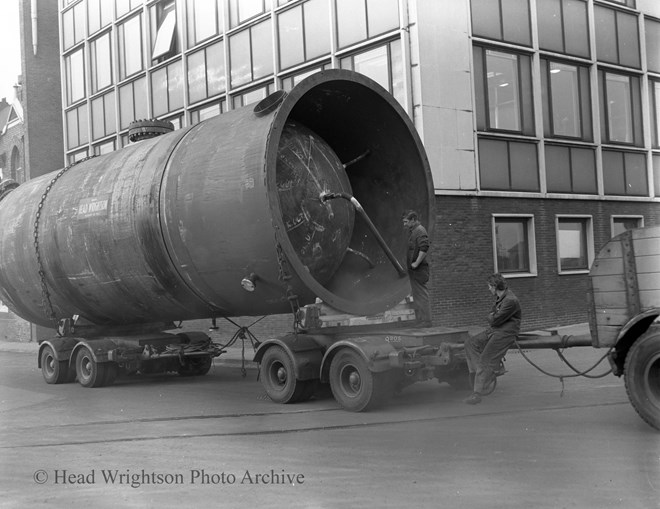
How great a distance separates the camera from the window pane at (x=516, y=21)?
17.7 meters

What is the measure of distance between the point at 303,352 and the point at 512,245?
9.77 metres

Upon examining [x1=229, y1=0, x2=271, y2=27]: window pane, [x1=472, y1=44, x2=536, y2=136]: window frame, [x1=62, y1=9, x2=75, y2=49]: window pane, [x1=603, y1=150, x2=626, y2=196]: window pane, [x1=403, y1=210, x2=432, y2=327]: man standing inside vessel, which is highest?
[x1=62, y1=9, x2=75, y2=49]: window pane

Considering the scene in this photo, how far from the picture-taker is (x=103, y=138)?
2544 centimetres

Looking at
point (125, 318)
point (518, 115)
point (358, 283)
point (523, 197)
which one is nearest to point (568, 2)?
point (518, 115)

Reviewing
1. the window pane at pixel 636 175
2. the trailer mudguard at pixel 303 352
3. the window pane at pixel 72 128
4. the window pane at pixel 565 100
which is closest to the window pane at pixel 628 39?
the window pane at pixel 565 100

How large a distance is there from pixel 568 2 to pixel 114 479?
1682 cm

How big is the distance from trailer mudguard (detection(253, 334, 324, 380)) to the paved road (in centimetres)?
43

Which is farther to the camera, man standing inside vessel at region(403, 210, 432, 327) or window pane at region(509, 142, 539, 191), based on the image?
window pane at region(509, 142, 539, 191)

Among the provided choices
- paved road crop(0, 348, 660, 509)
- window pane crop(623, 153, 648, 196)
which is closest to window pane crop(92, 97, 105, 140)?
window pane crop(623, 153, 648, 196)

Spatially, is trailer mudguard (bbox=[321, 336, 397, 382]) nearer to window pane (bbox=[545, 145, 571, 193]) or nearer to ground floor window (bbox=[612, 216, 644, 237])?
window pane (bbox=[545, 145, 571, 193])

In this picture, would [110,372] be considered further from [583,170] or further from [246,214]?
[583,170]

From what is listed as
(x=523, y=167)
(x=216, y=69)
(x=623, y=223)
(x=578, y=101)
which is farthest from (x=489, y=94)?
(x=216, y=69)

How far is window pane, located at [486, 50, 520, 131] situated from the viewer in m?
17.4

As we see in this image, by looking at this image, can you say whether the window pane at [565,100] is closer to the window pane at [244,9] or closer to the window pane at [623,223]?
the window pane at [623,223]
